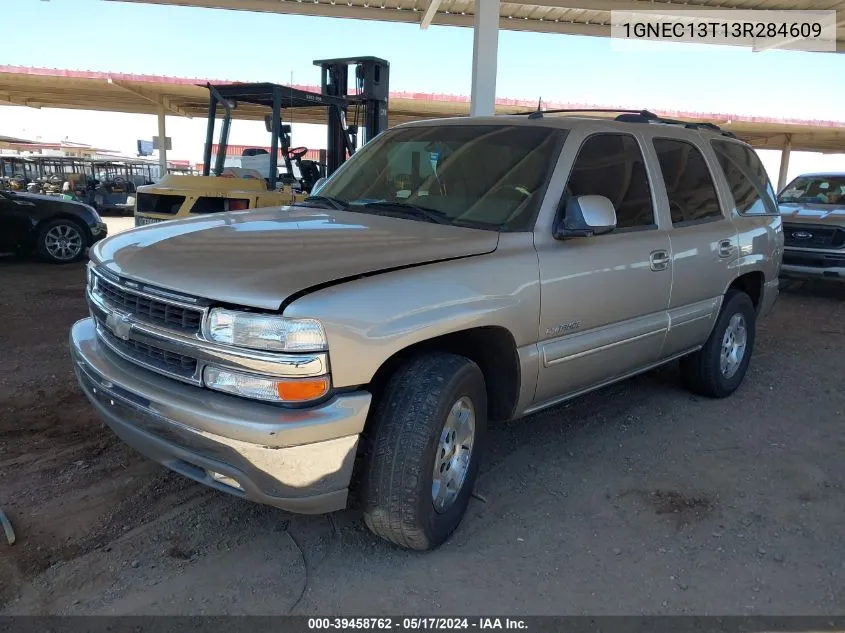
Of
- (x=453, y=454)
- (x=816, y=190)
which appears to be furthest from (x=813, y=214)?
(x=453, y=454)

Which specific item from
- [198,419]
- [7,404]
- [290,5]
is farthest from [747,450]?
[290,5]

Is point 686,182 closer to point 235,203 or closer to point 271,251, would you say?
point 271,251

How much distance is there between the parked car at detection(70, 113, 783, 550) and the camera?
2326mm

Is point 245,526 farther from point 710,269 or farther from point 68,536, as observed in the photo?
point 710,269

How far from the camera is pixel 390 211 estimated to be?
350 centimetres

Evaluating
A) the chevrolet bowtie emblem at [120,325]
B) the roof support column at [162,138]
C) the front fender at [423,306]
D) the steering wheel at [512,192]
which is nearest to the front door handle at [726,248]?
the steering wheel at [512,192]

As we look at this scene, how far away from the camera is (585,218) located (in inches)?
123

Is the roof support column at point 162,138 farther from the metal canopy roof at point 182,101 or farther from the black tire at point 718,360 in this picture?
the black tire at point 718,360

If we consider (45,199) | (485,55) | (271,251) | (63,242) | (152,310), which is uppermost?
(485,55)

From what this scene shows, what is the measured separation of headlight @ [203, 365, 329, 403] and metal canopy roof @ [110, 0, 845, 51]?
32.4ft

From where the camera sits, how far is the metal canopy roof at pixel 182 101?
19406 mm

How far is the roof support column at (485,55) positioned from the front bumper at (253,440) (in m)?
8.38

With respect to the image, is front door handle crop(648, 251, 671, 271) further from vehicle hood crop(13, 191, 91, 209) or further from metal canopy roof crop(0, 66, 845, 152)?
metal canopy roof crop(0, 66, 845, 152)

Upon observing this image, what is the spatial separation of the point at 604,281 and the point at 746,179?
240cm
